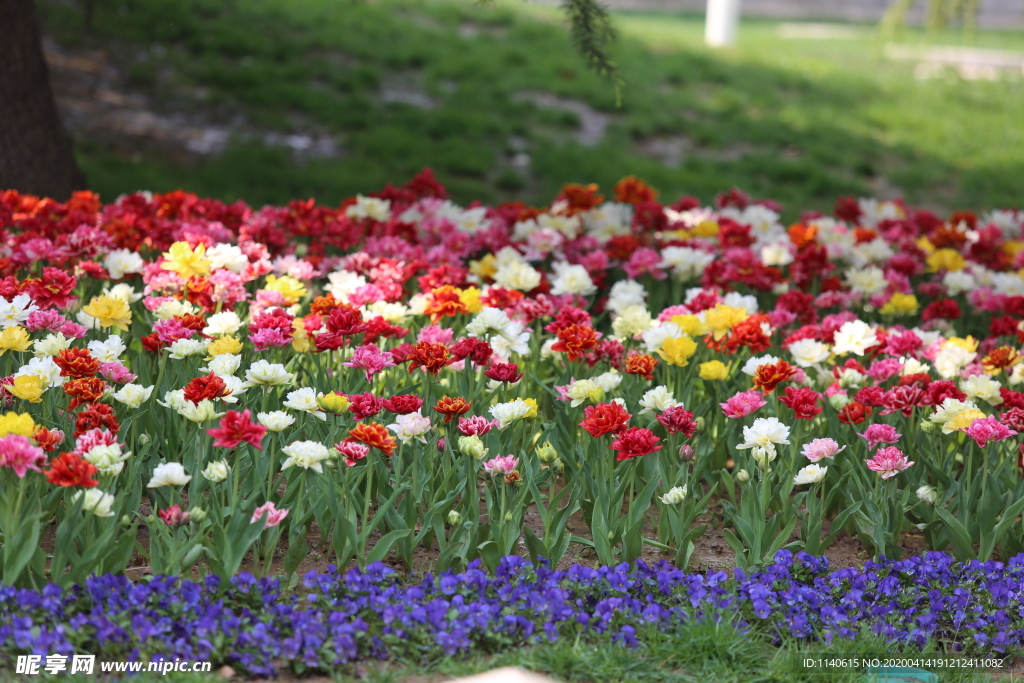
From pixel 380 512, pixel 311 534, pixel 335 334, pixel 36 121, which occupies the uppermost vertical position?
pixel 36 121

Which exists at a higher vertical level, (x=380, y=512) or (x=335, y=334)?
(x=335, y=334)

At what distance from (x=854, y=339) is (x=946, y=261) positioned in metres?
1.63

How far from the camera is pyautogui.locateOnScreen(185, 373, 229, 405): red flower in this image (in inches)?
101

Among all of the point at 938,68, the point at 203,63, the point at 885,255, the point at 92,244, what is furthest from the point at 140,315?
the point at 938,68

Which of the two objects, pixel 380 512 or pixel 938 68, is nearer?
pixel 380 512

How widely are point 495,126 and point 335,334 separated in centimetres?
564

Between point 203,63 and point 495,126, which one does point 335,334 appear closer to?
point 495,126

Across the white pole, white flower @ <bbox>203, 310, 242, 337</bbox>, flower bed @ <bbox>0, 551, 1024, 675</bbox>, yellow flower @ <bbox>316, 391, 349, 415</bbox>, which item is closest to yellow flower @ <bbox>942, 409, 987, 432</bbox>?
flower bed @ <bbox>0, 551, 1024, 675</bbox>

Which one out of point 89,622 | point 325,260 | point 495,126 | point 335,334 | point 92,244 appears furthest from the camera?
point 495,126

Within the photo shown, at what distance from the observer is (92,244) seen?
381 centimetres

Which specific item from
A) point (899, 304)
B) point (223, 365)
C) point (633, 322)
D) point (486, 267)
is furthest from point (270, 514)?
point (899, 304)

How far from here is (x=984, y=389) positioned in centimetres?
319

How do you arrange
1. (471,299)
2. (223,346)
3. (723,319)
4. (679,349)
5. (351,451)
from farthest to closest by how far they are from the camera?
(471,299) → (723,319) → (679,349) → (223,346) → (351,451)

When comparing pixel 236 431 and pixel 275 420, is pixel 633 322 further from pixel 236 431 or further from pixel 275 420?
pixel 236 431
